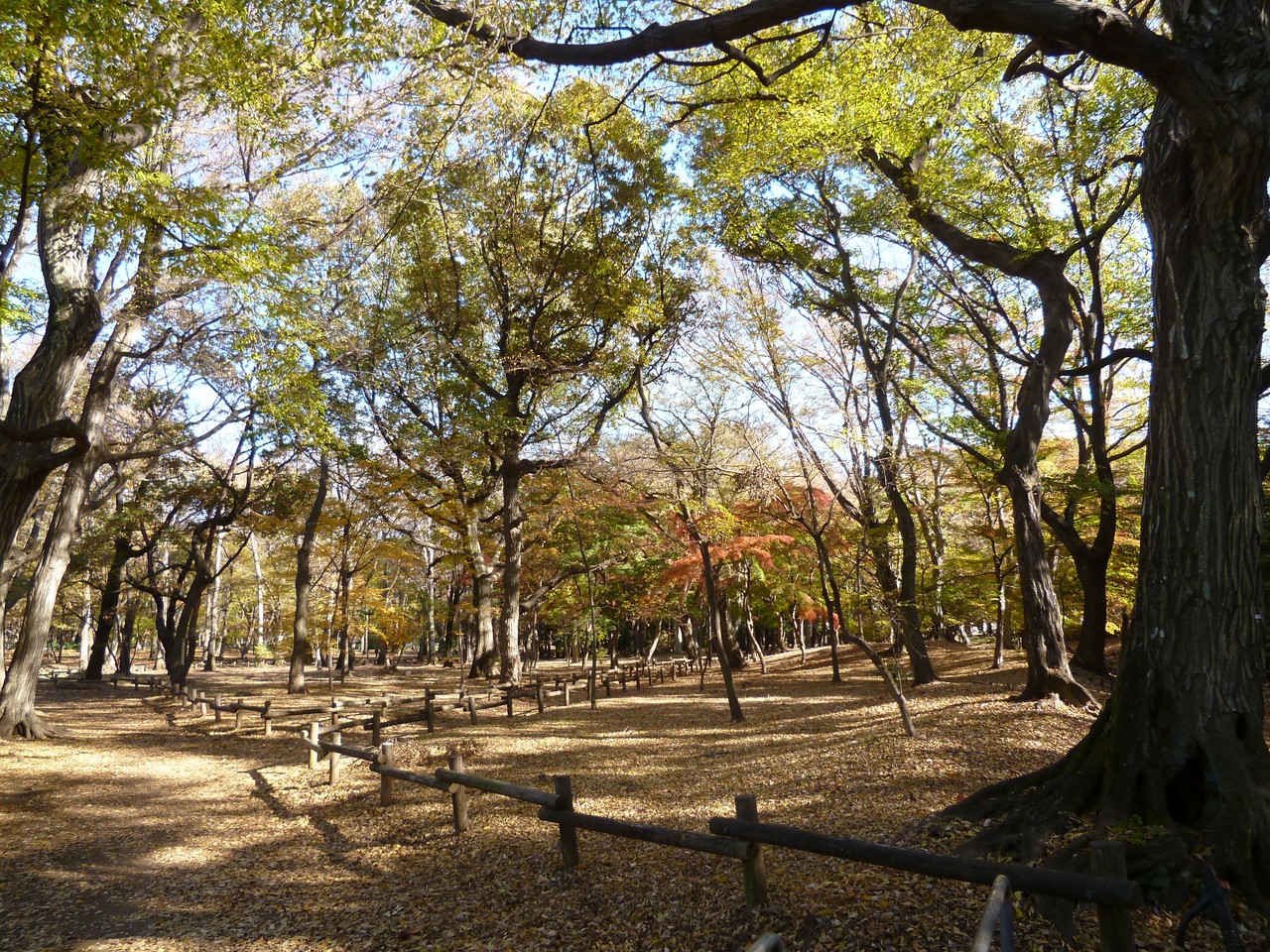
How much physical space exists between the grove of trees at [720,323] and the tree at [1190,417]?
0.02 metres

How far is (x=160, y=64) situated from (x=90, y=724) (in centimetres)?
1479

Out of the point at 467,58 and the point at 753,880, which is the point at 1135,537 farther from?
the point at 467,58

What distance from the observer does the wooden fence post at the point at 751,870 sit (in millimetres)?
4512

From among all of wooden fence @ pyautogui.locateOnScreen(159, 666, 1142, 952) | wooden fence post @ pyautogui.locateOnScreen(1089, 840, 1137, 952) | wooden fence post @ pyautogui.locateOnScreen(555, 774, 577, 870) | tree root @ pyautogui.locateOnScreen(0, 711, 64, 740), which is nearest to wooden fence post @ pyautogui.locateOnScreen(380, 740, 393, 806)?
wooden fence @ pyautogui.locateOnScreen(159, 666, 1142, 952)

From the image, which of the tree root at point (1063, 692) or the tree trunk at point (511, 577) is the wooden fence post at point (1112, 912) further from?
the tree trunk at point (511, 577)

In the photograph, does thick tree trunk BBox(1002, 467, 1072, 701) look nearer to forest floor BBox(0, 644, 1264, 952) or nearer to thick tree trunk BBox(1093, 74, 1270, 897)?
forest floor BBox(0, 644, 1264, 952)

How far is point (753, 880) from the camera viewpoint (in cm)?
454

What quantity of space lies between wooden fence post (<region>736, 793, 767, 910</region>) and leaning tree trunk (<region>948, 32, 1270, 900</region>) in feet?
5.42

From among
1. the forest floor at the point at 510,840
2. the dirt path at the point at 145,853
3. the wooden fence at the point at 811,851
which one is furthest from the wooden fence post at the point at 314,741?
the wooden fence at the point at 811,851

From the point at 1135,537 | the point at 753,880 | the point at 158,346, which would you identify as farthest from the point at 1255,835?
the point at 158,346

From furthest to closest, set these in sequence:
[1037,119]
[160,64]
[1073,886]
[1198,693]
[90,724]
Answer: [90,724] < [1037,119] < [160,64] < [1198,693] < [1073,886]

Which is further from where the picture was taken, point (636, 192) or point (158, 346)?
point (636, 192)

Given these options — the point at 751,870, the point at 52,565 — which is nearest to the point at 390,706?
the point at 52,565

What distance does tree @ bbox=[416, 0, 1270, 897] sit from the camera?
13.0ft
